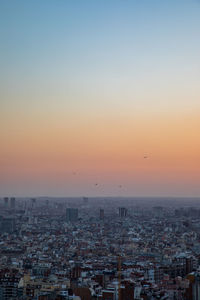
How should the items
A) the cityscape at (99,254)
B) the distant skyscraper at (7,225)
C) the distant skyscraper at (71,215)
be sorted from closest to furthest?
the cityscape at (99,254) < the distant skyscraper at (7,225) < the distant skyscraper at (71,215)

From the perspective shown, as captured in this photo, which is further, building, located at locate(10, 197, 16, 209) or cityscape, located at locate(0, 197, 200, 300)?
building, located at locate(10, 197, 16, 209)

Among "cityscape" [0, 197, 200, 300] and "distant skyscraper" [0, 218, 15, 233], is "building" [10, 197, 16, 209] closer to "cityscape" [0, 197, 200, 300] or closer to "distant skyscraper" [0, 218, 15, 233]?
"cityscape" [0, 197, 200, 300]

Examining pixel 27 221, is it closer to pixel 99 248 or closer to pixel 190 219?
pixel 190 219

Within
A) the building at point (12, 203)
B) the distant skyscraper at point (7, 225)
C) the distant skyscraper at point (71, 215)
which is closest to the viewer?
the distant skyscraper at point (7, 225)

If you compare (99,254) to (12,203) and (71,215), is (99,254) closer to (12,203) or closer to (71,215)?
(12,203)

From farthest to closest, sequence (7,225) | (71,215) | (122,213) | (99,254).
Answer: (71,215) → (122,213) → (7,225) → (99,254)

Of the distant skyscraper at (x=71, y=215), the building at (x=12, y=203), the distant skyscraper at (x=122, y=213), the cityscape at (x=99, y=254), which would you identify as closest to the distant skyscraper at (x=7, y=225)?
the cityscape at (x=99, y=254)

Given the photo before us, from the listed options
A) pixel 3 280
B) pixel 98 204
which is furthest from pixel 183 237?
pixel 98 204

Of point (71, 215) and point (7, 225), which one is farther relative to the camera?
point (71, 215)

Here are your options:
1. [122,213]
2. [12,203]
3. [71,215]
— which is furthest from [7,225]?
[122,213]

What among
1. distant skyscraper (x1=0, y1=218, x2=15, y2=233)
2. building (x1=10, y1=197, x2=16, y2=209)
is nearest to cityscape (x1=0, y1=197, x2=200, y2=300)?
distant skyscraper (x1=0, y1=218, x2=15, y2=233)

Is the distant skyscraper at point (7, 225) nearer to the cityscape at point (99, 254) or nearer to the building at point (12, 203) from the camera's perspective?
the cityscape at point (99, 254)
